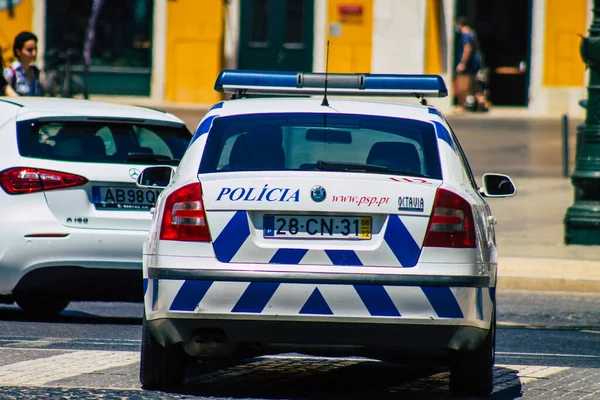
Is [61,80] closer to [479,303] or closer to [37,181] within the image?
[37,181]

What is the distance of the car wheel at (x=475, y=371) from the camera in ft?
21.0

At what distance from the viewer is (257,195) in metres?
6.09

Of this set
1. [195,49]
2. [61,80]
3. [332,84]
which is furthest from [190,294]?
[195,49]

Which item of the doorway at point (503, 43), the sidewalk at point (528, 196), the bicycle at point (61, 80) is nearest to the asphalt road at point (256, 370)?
the sidewalk at point (528, 196)

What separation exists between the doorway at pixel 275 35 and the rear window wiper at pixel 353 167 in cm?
2515

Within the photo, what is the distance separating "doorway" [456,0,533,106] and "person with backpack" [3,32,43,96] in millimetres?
19148

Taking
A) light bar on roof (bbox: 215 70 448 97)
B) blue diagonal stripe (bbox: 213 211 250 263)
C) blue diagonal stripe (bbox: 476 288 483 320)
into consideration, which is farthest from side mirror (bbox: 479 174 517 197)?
blue diagonal stripe (bbox: 213 211 250 263)

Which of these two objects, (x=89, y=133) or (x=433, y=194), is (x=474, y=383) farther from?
(x=89, y=133)

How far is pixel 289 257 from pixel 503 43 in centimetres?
2619

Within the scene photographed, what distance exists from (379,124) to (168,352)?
1419mm

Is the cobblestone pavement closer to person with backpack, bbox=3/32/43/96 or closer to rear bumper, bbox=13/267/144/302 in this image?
rear bumper, bbox=13/267/144/302

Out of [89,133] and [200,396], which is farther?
[89,133]

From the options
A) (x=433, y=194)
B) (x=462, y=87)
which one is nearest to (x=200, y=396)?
(x=433, y=194)

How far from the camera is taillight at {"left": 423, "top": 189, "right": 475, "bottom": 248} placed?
6.08 meters
